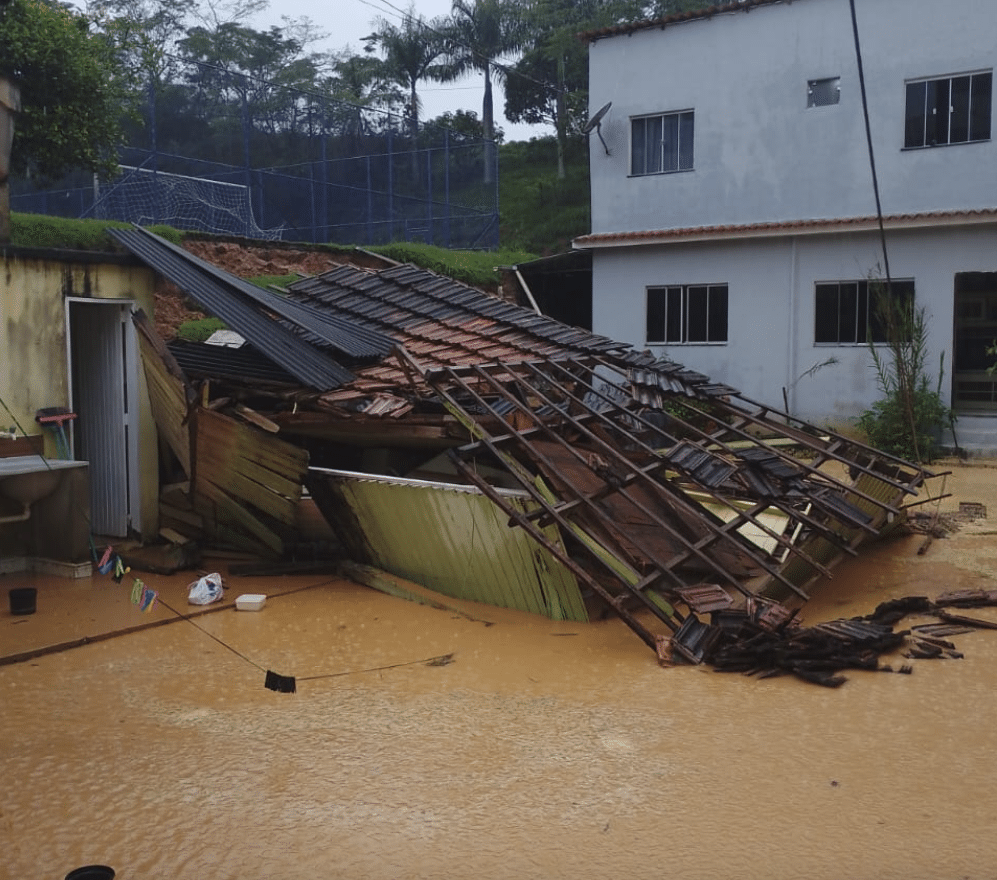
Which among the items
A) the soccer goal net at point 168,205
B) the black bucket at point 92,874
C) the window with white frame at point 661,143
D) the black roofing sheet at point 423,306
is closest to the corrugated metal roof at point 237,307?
the black roofing sheet at point 423,306

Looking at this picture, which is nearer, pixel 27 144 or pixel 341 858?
pixel 341 858

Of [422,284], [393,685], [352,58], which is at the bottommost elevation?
[393,685]

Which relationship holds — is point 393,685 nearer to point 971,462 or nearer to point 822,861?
point 822,861

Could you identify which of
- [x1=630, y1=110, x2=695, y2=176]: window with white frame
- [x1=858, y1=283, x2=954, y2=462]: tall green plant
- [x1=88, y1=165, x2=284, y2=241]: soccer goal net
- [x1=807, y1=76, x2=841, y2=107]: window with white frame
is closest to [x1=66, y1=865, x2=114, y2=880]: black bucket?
[x1=858, y1=283, x2=954, y2=462]: tall green plant

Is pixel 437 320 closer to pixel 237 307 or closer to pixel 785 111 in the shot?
pixel 237 307

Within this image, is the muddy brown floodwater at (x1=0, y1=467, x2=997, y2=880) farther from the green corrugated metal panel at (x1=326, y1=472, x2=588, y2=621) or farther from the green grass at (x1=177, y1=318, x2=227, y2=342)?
the green grass at (x1=177, y1=318, x2=227, y2=342)

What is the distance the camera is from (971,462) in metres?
14.8

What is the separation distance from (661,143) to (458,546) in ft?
40.2

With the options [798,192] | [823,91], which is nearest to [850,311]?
[798,192]

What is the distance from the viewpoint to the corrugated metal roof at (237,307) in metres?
9.04

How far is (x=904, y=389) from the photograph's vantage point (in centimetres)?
1486

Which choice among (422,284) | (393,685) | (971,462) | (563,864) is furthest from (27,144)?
(971,462)

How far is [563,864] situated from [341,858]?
0.91m

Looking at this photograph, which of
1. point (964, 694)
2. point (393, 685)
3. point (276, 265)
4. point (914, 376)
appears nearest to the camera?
point (964, 694)
